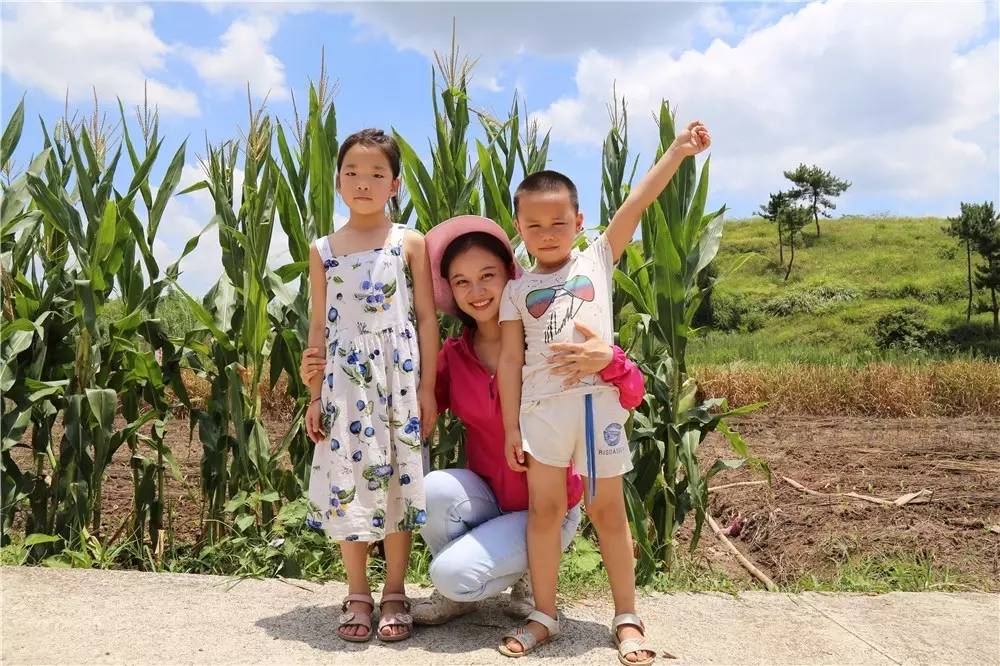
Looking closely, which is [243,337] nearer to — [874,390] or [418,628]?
[418,628]

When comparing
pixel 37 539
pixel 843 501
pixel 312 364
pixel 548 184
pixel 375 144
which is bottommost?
pixel 843 501

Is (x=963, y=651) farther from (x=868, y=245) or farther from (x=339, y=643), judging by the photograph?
(x=868, y=245)

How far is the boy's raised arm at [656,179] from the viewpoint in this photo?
8.14 feet

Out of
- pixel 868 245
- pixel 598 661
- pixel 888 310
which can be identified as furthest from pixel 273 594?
pixel 868 245

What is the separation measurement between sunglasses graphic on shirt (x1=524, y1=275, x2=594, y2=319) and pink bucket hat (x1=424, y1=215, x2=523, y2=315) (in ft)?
0.69

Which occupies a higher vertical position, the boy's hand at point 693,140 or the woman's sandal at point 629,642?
the boy's hand at point 693,140

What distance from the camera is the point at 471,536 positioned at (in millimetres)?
2506

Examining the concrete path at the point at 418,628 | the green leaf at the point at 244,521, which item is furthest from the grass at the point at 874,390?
the green leaf at the point at 244,521

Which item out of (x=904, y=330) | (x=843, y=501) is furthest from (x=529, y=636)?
(x=904, y=330)

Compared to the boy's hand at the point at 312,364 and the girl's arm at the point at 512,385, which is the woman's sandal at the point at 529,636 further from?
the boy's hand at the point at 312,364

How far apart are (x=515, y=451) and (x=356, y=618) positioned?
77cm

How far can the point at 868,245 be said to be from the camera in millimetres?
35094

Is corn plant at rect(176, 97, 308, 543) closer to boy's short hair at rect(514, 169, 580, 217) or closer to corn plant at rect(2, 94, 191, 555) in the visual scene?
corn plant at rect(2, 94, 191, 555)

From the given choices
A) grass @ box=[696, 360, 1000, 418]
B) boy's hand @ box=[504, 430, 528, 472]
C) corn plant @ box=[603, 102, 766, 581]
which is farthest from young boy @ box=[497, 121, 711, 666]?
grass @ box=[696, 360, 1000, 418]
